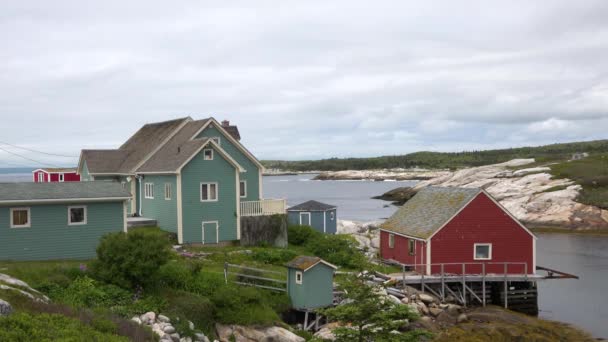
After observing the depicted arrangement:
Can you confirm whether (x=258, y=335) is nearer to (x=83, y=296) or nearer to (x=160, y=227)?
(x=83, y=296)

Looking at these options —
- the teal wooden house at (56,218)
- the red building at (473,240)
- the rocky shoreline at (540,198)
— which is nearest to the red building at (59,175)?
the teal wooden house at (56,218)

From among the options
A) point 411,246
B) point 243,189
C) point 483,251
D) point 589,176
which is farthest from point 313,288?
point 589,176

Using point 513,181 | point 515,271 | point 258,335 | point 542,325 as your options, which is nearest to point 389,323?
point 258,335

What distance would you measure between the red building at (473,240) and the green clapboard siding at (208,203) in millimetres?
10179

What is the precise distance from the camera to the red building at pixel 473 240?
3259 centimetres

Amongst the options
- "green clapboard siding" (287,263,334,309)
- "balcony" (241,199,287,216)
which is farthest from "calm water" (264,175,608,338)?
"balcony" (241,199,287,216)

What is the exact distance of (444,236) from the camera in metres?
32.7

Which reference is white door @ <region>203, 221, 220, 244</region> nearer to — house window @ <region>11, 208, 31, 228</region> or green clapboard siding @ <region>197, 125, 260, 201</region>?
green clapboard siding @ <region>197, 125, 260, 201</region>

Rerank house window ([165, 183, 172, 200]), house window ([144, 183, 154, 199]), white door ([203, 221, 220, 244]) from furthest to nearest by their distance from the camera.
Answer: house window ([144, 183, 154, 199]) → house window ([165, 183, 172, 200]) → white door ([203, 221, 220, 244])

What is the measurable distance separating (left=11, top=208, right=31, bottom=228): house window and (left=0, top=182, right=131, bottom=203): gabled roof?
0.60 meters

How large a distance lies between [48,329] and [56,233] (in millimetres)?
12988

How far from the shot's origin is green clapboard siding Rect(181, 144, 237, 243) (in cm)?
3359

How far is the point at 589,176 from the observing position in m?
80.9

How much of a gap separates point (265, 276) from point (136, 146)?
63.7 feet
